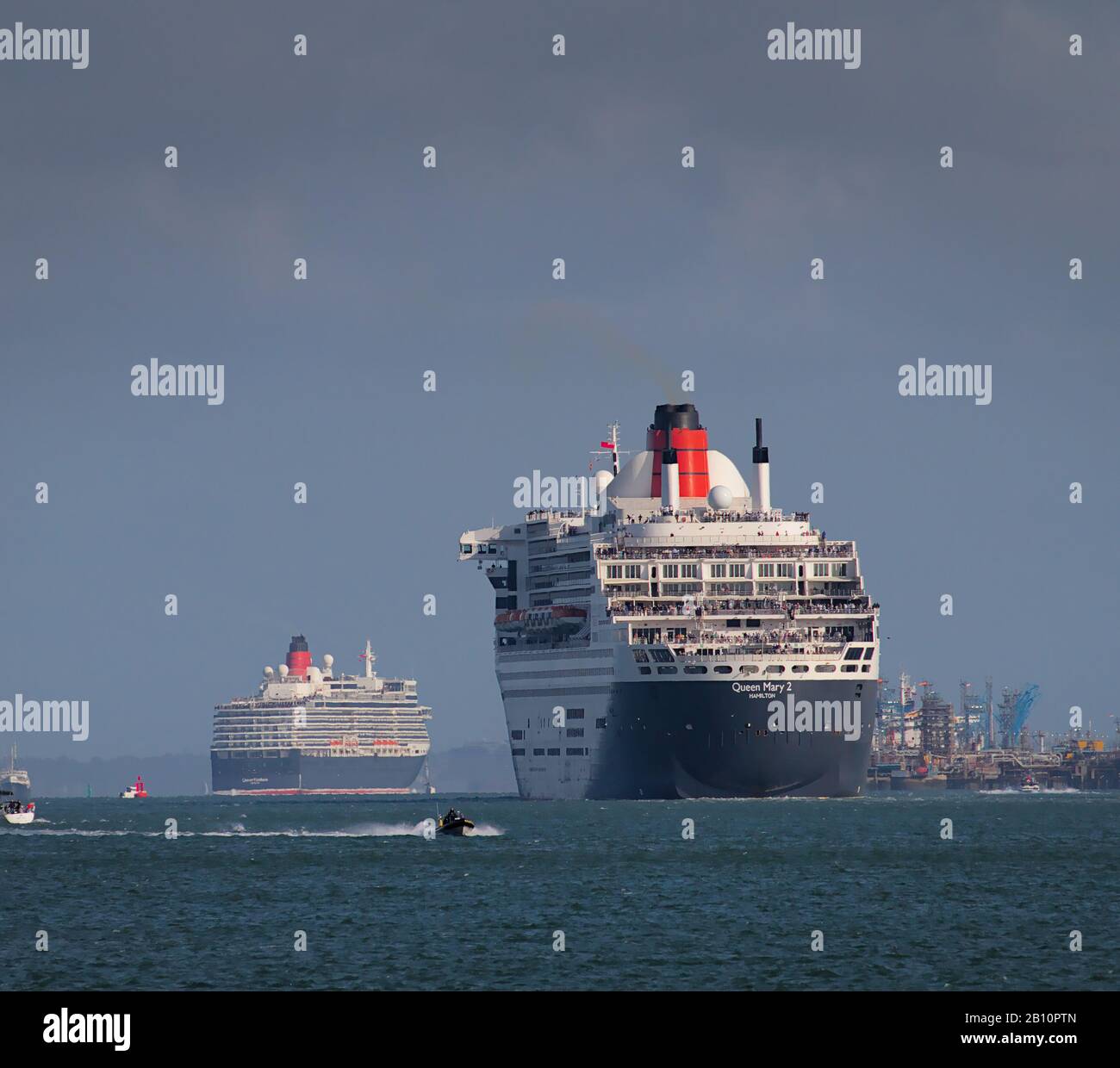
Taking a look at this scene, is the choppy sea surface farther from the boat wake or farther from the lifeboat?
the lifeboat

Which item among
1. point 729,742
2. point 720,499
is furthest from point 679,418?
point 729,742

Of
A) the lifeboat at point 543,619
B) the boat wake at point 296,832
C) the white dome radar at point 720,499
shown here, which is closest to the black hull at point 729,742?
the lifeboat at point 543,619

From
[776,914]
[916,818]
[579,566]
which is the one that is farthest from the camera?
[579,566]

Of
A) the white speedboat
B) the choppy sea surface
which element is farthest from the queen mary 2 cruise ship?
the white speedboat
